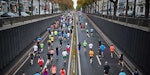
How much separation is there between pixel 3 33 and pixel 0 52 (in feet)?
9.08

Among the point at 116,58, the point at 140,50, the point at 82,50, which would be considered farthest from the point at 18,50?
the point at 140,50

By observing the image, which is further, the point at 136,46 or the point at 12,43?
the point at 12,43

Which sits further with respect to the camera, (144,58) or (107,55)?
(107,55)

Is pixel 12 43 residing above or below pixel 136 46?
above

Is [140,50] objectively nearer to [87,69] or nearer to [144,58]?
[144,58]

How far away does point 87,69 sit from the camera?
30.1 meters

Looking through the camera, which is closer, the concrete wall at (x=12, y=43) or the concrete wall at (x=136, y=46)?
the concrete wall at (x=136, y=46)

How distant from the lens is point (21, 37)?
3931cm

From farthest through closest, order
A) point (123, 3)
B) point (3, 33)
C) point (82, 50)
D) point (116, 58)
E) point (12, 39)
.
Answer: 1. point (123, 3)
2. point (82, 50)
3. point (116, 58)
4. point (12, 39)
5. point (3, 33)

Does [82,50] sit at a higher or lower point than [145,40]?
lower

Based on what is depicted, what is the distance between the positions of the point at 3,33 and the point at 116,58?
1552cm

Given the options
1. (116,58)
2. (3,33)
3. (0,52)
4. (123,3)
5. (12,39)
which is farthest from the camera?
(123,3)

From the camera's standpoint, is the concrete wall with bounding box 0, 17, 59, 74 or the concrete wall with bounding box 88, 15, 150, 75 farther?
the concrete wall with bounding box 0, 17, 59, 74

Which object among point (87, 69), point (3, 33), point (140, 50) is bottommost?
point (87, 69)
